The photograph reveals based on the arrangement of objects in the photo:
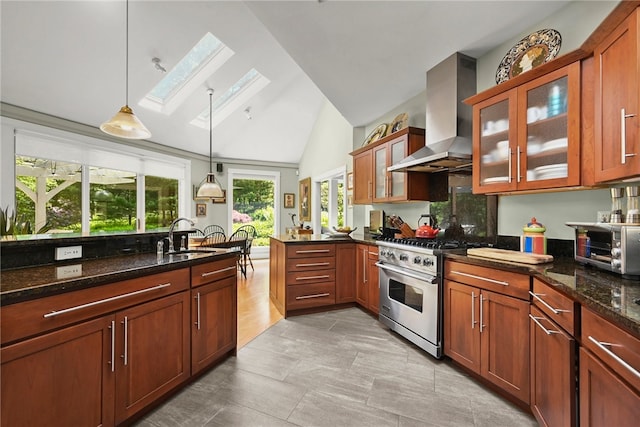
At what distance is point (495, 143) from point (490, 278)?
1.06 metres

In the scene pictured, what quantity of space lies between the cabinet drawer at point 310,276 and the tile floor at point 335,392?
81 cm

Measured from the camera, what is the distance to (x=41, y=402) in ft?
3.84

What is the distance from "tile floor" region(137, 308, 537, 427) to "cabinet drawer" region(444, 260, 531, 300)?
0.73 metres

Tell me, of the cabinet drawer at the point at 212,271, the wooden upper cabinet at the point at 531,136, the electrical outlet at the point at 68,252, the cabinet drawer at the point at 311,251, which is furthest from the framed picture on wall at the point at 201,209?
the wooden upper cabinet at the point at 531,136

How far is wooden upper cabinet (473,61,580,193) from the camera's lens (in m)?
1.69

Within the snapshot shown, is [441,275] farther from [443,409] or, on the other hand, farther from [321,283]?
[321,283]

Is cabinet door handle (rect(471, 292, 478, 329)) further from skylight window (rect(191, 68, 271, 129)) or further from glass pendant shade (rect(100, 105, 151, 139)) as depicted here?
skylight window (rect(191, 68, 271, 129))

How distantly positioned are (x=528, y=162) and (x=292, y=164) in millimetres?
6356

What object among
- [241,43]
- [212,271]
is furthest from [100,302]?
[241,43]

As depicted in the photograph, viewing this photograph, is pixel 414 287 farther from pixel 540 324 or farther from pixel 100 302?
pixel 100 302

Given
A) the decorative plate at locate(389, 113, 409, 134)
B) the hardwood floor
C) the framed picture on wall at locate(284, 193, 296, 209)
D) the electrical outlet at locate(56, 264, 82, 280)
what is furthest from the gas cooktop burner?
the framed picture on wall at locate(284, 193, 296, 209)

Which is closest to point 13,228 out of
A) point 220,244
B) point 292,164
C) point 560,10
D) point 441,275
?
point 220,244

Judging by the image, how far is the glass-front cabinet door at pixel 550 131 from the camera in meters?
1.68

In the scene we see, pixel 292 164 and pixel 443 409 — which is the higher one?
pixel 292 164
